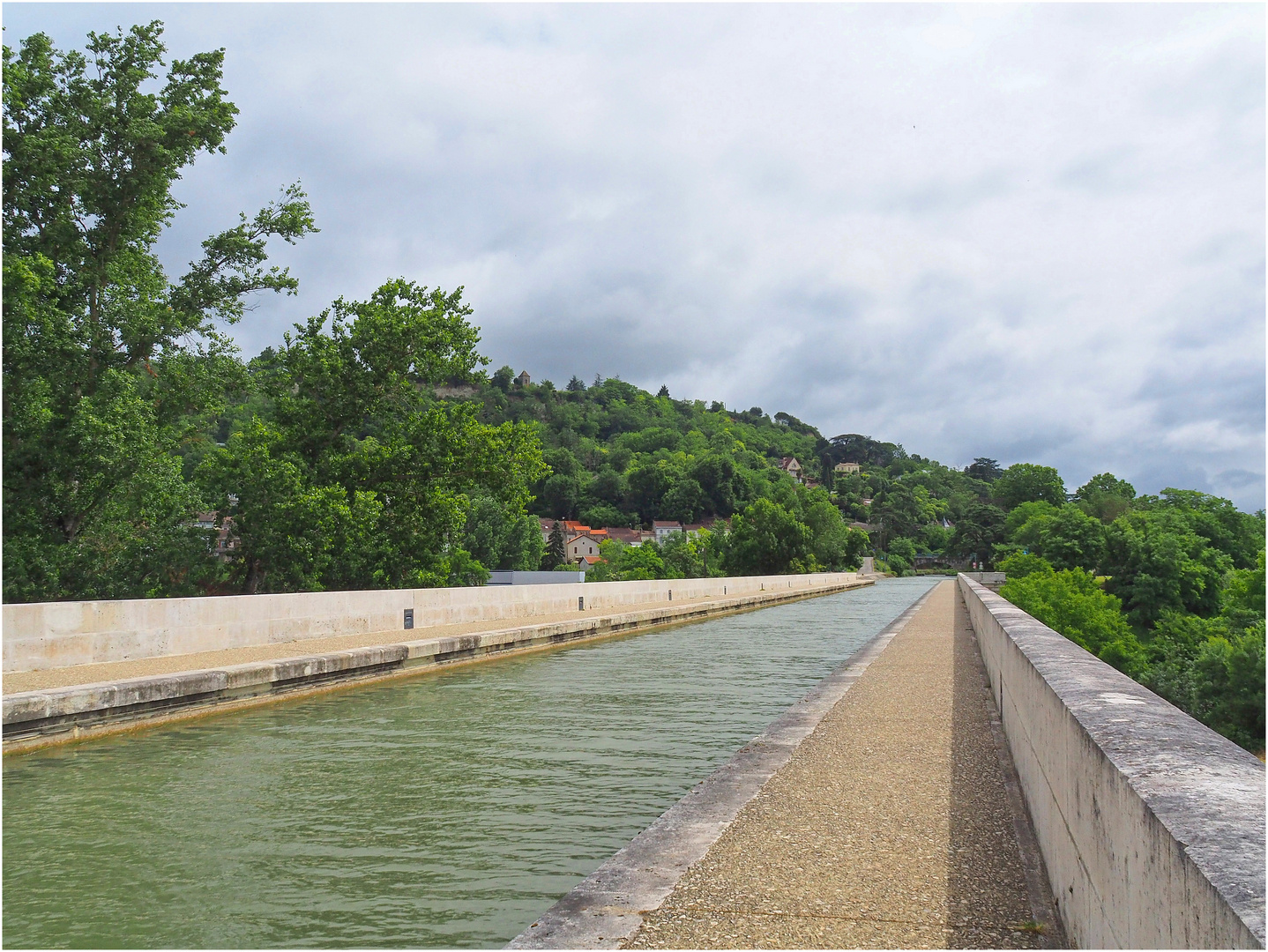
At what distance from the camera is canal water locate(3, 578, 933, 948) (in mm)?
4641

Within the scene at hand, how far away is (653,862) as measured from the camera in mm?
4504

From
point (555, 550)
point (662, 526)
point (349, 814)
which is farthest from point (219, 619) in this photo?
point (662, 526)

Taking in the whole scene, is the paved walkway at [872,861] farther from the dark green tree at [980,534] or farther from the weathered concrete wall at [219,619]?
the dark green tree at [980,534]

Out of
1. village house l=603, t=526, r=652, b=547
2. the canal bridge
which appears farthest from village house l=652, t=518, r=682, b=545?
the canal bridge

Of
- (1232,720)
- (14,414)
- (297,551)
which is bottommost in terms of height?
(1232,720)

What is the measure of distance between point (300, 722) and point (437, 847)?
16.7 feet

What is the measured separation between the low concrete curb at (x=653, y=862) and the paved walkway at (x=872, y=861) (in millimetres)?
87

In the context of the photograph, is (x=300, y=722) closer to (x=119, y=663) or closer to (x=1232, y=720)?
(x=119, y=663)

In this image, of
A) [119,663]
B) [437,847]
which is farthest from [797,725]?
[119,663]

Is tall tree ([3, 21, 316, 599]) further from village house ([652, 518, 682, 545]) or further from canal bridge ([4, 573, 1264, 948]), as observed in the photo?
village house ([652, 518, 682, 545])

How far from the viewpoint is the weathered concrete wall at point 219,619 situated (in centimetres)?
1112

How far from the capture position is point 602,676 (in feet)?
48.0

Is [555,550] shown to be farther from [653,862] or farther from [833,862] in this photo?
[833,862]

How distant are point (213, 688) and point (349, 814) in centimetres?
510
